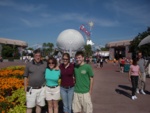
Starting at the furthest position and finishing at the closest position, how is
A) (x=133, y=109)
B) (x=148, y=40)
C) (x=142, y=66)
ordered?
(x=148, y=40), (x=142, y=66), (x=133, y=109)

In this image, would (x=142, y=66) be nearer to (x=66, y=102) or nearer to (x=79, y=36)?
(x=66, y=102)

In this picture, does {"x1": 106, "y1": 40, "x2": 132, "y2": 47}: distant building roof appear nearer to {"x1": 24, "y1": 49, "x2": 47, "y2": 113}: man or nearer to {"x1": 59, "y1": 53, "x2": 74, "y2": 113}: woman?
{"x1": 59, "y1": 53, "x2": 74, "y2": 113}: woman

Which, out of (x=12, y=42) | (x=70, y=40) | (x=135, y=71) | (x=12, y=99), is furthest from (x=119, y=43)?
(x=12, y=99)

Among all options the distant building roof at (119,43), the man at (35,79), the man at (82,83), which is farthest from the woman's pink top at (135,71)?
the distant building roof at (119,43)

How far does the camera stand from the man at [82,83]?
472 centimetres

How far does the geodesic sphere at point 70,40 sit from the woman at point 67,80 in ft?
275

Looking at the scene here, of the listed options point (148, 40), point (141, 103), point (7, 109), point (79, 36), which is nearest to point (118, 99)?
point (141, 103)

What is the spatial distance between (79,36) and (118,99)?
86.4 metres

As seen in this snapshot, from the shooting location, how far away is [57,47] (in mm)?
96875

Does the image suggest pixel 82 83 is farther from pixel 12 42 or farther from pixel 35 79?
pixel 12 42

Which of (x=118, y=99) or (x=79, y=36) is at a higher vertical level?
(x=79, y=36)

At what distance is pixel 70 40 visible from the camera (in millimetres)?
90062

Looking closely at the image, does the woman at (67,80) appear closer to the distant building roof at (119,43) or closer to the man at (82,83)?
the man at (82,83)

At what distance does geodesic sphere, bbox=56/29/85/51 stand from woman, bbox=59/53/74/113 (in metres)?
83.8
